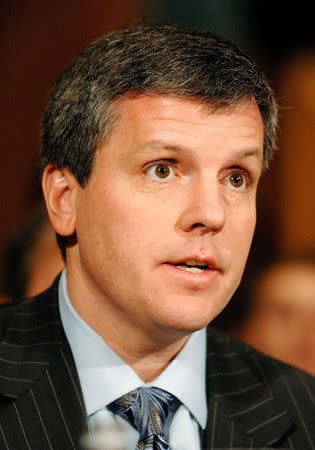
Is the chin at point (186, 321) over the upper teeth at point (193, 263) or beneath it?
beneath

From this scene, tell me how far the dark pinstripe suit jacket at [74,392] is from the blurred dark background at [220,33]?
129 cm

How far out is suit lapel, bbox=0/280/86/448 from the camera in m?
1.34

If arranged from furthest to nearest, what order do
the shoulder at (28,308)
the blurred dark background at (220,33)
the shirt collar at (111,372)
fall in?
the blurred dark background at (220,33)
the shoulder at (28,308)
the shirt collar at (111,372)

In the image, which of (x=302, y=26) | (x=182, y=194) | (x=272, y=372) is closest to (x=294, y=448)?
(x=272, y=372)

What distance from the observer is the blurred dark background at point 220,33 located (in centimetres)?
297

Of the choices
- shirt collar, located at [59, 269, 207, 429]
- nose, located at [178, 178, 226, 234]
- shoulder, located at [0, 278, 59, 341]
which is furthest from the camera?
shoulder, located at [0, 278, 59, 341]

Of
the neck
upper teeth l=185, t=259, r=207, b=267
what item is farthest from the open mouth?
the neck

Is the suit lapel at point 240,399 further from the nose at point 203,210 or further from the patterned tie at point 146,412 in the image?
the nose at point 203,210

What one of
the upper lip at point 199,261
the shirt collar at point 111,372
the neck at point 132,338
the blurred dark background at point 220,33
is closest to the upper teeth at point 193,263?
the upper lip at point 199,261

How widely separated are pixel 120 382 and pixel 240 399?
313 mm

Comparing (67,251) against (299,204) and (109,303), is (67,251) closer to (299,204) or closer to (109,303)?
(109,303)

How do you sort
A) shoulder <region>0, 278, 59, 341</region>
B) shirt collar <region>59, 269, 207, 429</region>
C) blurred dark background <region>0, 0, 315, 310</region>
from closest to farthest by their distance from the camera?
shirt collar <region>59, 269, 207, 429</region> → shoulder <region>0, 278, 59, 341</region> → blurred dark background <region>0, 0, 315, 310</region>

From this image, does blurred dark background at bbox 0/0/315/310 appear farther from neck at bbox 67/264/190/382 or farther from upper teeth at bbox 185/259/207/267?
upper teeth at bbox 185/259/207/267

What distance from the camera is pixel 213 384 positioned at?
1573 mm
